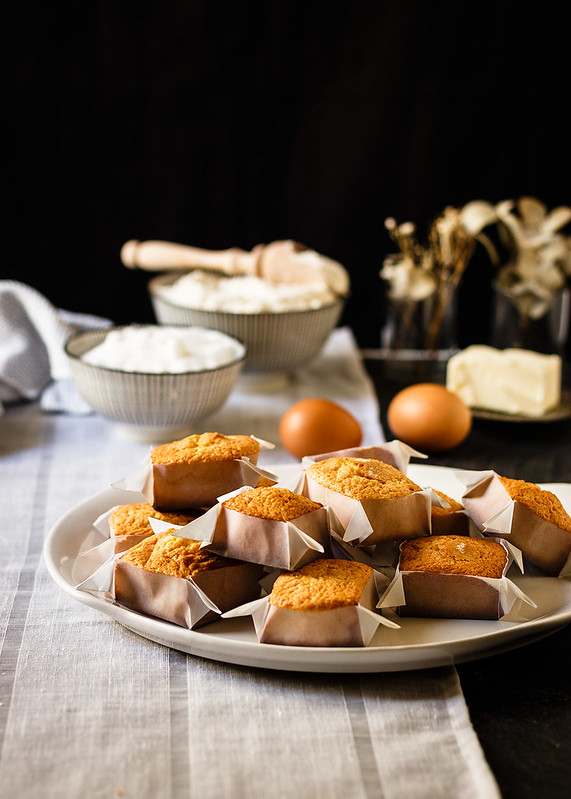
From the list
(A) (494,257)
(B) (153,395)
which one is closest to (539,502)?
(B) (153,395)

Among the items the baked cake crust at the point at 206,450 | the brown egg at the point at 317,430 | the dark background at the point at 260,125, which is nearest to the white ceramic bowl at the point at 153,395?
the brown egg at the point at 317,430

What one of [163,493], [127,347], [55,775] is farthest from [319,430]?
[55,775]

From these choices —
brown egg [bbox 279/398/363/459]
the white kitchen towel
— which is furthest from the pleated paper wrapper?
the white kitchen towel

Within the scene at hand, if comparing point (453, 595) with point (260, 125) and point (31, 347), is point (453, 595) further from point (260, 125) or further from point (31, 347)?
point (260, 125)

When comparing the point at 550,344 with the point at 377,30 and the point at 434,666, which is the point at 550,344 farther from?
the point at 434,666

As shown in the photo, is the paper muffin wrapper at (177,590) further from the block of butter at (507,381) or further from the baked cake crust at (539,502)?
the block of butter at (507,381)
